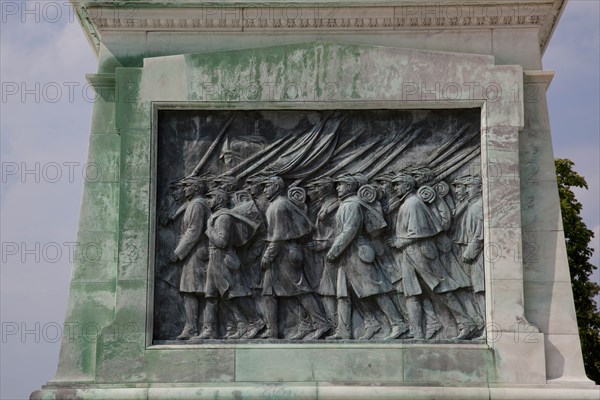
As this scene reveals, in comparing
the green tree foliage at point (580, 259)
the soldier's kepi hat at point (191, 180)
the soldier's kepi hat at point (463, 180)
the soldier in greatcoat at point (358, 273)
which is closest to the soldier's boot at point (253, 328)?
the soldier in greatcoat at point (358, 273)

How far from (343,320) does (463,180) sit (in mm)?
2215

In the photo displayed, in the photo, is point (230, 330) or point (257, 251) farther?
point (257, 251)

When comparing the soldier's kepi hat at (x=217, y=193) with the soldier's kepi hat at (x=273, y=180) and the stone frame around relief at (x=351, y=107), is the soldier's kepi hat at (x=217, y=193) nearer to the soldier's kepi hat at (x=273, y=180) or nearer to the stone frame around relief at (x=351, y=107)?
the soldier's kepi hat at (x=273, y=180)

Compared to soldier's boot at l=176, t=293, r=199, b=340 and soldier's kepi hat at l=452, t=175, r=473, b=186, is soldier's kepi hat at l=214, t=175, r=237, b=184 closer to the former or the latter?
soldier's boot at l=176, t=293, r=199, b=340

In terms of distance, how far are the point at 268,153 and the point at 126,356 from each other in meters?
2.94

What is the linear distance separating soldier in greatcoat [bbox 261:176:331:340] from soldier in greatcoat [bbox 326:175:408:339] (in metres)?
0.32

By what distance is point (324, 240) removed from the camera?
1419cm

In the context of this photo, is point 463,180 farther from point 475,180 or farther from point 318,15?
point 318,15

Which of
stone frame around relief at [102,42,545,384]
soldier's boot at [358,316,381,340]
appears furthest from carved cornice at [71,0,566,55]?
soldier's boot at [358,316,381,340]

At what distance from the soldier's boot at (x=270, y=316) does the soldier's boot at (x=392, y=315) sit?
4.00 ft

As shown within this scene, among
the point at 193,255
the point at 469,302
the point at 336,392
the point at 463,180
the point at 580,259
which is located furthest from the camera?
the point at 580,259

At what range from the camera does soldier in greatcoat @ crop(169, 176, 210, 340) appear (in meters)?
14.1

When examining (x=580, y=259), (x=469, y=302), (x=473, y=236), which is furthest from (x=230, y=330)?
(x=580, y=259)

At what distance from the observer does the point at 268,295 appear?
1405 cm
